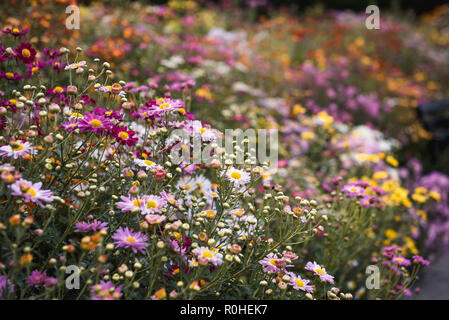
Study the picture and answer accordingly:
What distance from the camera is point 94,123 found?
1465mm

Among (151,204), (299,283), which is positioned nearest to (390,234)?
(299,283)

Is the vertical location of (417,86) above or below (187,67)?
below

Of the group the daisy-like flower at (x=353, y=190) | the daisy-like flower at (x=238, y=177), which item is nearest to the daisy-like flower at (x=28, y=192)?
the daisy-like flower at (x=238, y=177)

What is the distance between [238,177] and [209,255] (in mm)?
415

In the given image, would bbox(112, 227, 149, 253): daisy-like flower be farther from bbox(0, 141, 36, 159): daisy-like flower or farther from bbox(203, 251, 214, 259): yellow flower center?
bbox(0, 141, 36, 159): daisy-like flower

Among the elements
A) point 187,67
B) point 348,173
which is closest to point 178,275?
point 348,173

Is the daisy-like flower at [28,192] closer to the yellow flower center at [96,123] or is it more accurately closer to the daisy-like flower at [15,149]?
the daisy-like flower at [15,149]

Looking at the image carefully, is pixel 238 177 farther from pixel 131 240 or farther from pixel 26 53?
pixel 26 53

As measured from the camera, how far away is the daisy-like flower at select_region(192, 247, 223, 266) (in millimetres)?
1349

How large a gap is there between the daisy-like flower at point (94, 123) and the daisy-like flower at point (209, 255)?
580 millimetres

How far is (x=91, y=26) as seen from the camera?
4773mm

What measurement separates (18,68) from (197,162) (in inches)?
56.3

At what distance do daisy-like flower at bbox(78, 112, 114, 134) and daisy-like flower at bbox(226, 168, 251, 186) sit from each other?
21.4 inches
